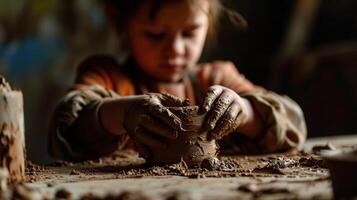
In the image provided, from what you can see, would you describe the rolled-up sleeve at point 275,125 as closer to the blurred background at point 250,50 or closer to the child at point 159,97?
the child at point 159,97

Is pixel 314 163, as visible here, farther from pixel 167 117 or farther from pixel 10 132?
pixel 10 132

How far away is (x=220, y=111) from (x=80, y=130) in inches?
20.2

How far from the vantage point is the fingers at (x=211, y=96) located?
1423mm

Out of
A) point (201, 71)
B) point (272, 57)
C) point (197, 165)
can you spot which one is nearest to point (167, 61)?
point (201, 71)

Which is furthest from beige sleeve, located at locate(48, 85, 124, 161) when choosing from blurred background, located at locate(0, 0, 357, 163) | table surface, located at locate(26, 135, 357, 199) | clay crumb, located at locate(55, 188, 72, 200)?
blurred background, located at locate(0, 0, 357, 163)

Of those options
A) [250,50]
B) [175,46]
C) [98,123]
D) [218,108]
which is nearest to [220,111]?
[218,108]

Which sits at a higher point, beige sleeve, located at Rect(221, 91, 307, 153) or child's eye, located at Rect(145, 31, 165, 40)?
child's eye, located at Rect(145, 31, 165, 40)

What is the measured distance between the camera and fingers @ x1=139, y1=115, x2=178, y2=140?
1409 mm

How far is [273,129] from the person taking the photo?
182cm

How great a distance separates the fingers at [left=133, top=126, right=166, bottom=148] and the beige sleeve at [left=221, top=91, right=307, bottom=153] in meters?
0.46

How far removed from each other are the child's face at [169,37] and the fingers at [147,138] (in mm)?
530

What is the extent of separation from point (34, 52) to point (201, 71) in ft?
3.96

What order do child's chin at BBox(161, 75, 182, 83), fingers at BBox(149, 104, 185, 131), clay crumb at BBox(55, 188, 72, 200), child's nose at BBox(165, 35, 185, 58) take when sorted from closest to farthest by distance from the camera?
clay crumb at BBox(55, 188, 72, 200) < fingers at BBox(149, 104, 185, 131) < child's nose at BBox(165, 35, 185, 58) < child's chin at BBox(161, 75, 182, 83)

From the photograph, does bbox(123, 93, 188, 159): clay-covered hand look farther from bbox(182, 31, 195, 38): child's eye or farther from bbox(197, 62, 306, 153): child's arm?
bbox(182, 31, 195, 38): child's eye
